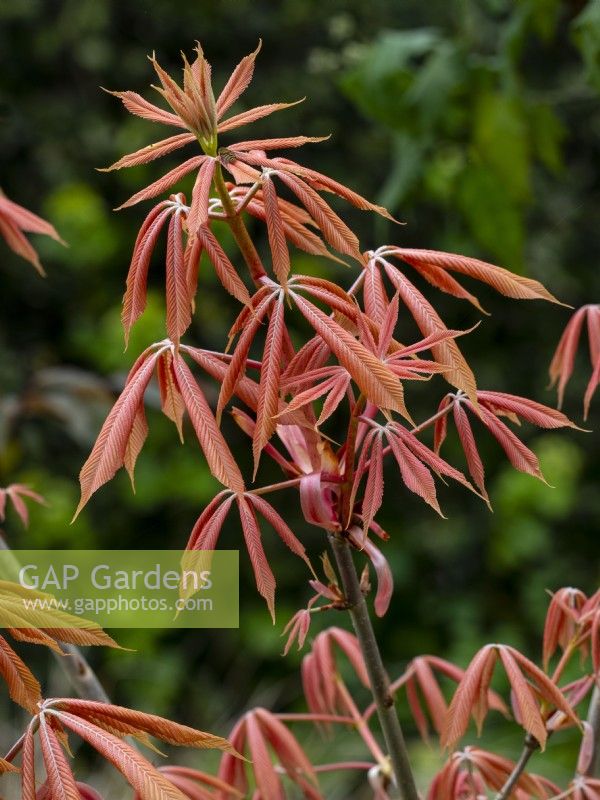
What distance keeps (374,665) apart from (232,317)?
67.8 inches

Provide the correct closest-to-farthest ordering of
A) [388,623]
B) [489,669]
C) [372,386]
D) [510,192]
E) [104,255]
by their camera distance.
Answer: [372,386]
[489,669]
[510,192]
[104,255]
[388,623]

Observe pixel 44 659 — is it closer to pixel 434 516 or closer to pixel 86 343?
pixel 86 343

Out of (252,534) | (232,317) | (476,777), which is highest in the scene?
(232,317)

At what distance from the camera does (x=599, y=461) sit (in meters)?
2.26

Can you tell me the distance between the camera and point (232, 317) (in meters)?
2.11

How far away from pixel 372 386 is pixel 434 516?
1909mm

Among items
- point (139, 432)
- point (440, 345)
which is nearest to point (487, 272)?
point (440, 345)

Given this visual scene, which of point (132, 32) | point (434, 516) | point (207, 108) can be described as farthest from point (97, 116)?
point (207, 108)

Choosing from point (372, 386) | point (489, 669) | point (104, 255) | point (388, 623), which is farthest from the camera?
point (388, 623)

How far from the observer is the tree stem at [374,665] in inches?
15.9

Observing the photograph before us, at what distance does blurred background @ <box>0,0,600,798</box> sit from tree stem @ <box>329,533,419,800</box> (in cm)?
146

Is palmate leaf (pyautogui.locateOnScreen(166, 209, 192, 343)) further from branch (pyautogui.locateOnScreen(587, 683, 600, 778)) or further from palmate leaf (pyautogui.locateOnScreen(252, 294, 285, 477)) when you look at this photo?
branch (pyautogui.locateOnScreen(587, 683, 600, 778))

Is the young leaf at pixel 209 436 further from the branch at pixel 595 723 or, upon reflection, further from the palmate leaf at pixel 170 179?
the branch at pixel 595 723

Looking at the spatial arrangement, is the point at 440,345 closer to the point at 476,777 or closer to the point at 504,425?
the point at 504,425
